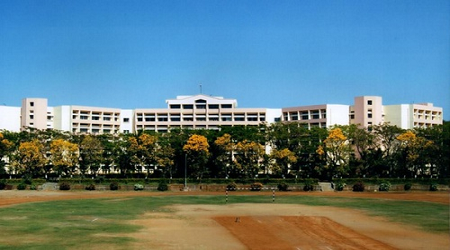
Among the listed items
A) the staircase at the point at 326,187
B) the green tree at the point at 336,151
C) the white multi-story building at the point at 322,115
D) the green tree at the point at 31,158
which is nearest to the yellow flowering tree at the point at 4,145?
the green tree at the point at 31,158

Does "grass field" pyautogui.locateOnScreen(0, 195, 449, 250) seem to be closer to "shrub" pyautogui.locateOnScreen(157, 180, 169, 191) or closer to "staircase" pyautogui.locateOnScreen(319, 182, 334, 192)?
"staircase" pyautogui.locateOnScreen(319, 182, 334, 192)

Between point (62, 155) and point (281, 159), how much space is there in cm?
4192

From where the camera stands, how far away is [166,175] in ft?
367

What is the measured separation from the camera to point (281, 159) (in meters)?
102

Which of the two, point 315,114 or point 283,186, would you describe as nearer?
point 283,186

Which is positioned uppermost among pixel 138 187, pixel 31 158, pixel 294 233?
pixel 31 158

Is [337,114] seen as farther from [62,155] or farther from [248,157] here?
[62,155]

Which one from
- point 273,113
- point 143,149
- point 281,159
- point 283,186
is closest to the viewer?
point 283,186

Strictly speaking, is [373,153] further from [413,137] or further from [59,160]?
[59,160]

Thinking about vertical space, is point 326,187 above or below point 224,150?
below

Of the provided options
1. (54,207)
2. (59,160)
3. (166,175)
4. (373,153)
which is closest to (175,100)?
(166,175)

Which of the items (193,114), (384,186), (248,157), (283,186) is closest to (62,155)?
(248,157)

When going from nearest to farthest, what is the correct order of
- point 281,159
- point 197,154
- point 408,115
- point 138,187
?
point 138,187 < point 281,159 < point 197,154 < point 408,115

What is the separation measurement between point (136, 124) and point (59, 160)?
159ft
